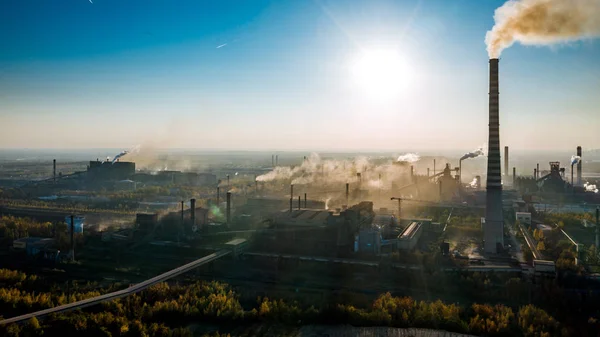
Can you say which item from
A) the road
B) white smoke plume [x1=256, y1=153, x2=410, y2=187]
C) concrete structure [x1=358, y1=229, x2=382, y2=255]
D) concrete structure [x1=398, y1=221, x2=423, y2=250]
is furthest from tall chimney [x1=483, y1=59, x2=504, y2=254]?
white smoke plume [x1=256, y1=153, x2=410, y2=187]

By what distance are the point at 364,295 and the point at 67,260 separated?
1748cm

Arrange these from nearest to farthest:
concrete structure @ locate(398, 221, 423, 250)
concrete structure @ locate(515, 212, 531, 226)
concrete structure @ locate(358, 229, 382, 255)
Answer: concrete structure @ locate(398, 221, 423, 250)
concrete structure @ locate(358, 229, 382, 255)
concrete structure @ locate(515, 212, 531, 226)

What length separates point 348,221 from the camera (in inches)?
1100

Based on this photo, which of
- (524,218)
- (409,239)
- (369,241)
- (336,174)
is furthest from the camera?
(336,174)

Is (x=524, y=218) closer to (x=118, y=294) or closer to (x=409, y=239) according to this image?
(x=409, y=239)

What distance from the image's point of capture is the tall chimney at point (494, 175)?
27.5m

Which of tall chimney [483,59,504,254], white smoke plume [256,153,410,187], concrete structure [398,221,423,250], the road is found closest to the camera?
the road

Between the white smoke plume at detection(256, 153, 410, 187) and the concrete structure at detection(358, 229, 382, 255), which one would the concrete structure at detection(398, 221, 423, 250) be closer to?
the concrete structure at detection(358, 229, 382, 255)

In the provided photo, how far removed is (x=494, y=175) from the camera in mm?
27562

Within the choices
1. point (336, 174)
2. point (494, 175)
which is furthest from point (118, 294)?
point (336, 174)

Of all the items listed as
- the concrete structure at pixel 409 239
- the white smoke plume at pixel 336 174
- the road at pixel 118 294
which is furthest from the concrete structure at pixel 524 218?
the road at pixel 118 294

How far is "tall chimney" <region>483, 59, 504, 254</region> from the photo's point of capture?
27500mm

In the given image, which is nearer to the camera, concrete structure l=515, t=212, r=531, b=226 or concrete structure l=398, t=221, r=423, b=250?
concrete structure l=398, t=221, r=423, b=250

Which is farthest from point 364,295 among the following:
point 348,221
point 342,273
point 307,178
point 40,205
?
point 307,178
